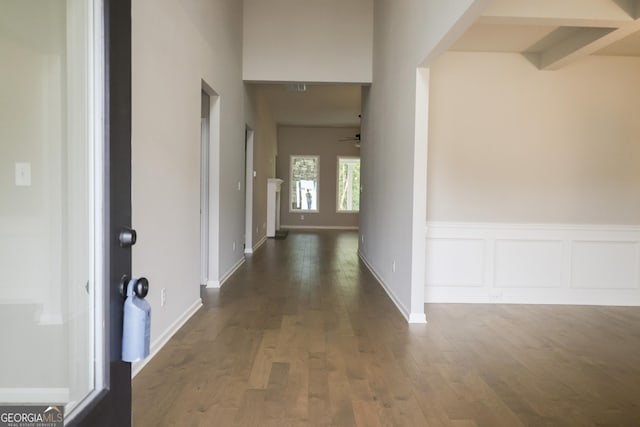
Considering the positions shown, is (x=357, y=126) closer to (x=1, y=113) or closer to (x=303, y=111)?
(x=303, y=111)

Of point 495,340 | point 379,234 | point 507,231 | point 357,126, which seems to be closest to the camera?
point 495,340

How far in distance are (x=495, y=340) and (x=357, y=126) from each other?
9758 mm

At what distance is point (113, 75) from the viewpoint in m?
0.98

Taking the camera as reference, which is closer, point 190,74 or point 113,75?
point 113,75

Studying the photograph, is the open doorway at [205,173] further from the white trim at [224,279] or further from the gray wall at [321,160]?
the gray wall at [321,160]

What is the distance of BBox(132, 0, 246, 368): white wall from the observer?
2.56 meters

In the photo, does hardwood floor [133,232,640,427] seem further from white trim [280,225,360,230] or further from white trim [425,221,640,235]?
white trim [280,225,360,230]

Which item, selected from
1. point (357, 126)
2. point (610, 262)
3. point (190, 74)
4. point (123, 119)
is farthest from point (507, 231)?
point (357, 126)

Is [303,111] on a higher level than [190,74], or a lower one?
higher

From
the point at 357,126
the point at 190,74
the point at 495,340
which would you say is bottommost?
the point at 495,340

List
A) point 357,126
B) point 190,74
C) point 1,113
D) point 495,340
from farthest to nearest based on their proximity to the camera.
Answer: point 357,126
point 190,74
point 495,340
point 1,113

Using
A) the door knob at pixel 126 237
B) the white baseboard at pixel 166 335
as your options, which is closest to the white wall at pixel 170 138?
the white baseboard at pixel 166 335

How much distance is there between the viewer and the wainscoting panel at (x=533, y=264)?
4.29 metres

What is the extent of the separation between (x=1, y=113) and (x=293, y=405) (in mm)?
1761
